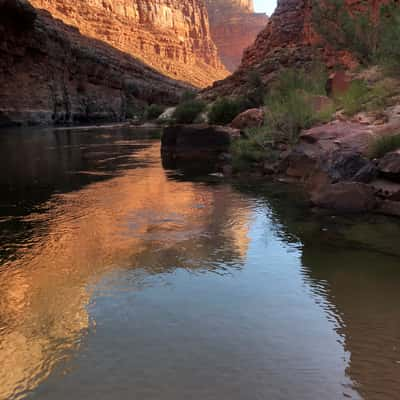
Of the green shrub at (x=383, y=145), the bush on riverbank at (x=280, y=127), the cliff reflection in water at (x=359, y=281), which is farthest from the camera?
the bush on riverbank at (x=280, y=127)

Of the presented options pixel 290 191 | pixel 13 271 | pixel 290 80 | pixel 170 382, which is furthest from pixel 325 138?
pixel 170 382

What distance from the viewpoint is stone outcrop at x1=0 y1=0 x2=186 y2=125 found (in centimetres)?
3572

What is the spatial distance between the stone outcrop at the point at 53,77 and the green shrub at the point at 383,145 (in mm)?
32155

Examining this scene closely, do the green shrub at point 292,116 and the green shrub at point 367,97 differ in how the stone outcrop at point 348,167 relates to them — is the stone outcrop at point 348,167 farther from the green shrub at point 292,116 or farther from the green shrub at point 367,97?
the green shrub at point 292,116

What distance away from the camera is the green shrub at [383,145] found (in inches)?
262

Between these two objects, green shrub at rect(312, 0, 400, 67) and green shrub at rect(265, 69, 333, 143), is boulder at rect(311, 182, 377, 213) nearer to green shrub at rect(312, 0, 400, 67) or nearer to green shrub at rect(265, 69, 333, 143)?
green shrub at rect(265, 69, 333, 143)

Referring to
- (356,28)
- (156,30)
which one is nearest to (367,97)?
(356,28)

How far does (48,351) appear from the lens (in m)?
2.63

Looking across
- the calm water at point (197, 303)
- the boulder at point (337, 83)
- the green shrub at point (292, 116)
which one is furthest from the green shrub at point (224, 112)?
the calm water at point (197, 303)

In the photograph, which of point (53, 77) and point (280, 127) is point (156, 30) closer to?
point (53, 77)

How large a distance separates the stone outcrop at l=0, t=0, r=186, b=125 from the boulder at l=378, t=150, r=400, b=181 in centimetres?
3265

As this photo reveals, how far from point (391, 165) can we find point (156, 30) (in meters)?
107

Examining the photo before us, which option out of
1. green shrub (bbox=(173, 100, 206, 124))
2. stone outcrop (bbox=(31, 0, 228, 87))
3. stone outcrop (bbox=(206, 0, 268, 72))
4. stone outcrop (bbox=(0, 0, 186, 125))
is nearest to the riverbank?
green shrub (bbox=(173, 100, 206, 124))

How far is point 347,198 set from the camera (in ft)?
19.9
